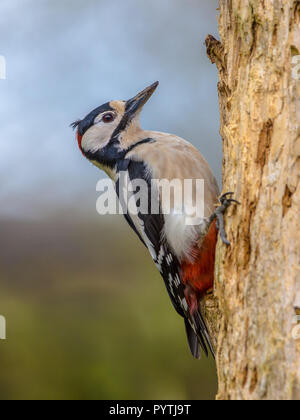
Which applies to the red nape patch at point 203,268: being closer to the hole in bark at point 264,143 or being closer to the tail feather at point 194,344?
the tail feather at point 194,344

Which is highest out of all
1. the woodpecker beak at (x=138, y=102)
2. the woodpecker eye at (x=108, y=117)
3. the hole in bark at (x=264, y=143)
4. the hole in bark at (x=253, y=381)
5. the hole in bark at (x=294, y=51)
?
the woodpecker beak at (x=138, y=102)

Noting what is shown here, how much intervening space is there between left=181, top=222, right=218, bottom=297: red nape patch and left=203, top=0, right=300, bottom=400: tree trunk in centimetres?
49

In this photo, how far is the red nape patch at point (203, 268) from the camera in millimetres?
2514

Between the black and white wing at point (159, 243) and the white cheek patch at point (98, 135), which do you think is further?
the white cheek patch at point (98, 135)

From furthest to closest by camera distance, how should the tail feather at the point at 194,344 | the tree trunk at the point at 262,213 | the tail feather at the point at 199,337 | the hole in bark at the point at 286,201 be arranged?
the tail feather at the point at 194,344 < the tail feather at the point at 199,337 < the hole in bark at the point at 286,201 < the tree trunk at the point at 262,213

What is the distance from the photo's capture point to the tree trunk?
63.6 inches

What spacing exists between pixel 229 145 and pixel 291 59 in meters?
0.40

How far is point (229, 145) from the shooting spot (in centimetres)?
205

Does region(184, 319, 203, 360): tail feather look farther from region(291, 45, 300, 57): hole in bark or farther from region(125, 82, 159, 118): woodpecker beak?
region(291, 45, 300, 57): hole in bark

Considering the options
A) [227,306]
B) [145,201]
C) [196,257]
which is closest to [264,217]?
[227,306]

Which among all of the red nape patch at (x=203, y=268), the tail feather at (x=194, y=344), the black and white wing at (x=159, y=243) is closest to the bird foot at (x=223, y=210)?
the red nape patch at (x=203, y=268)

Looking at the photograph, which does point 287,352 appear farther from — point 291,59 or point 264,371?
point 291,59

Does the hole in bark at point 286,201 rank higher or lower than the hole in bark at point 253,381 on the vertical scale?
higher

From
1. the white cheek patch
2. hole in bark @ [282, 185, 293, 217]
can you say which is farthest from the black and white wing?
hole in bark @ [282, 185, 293, 217]
